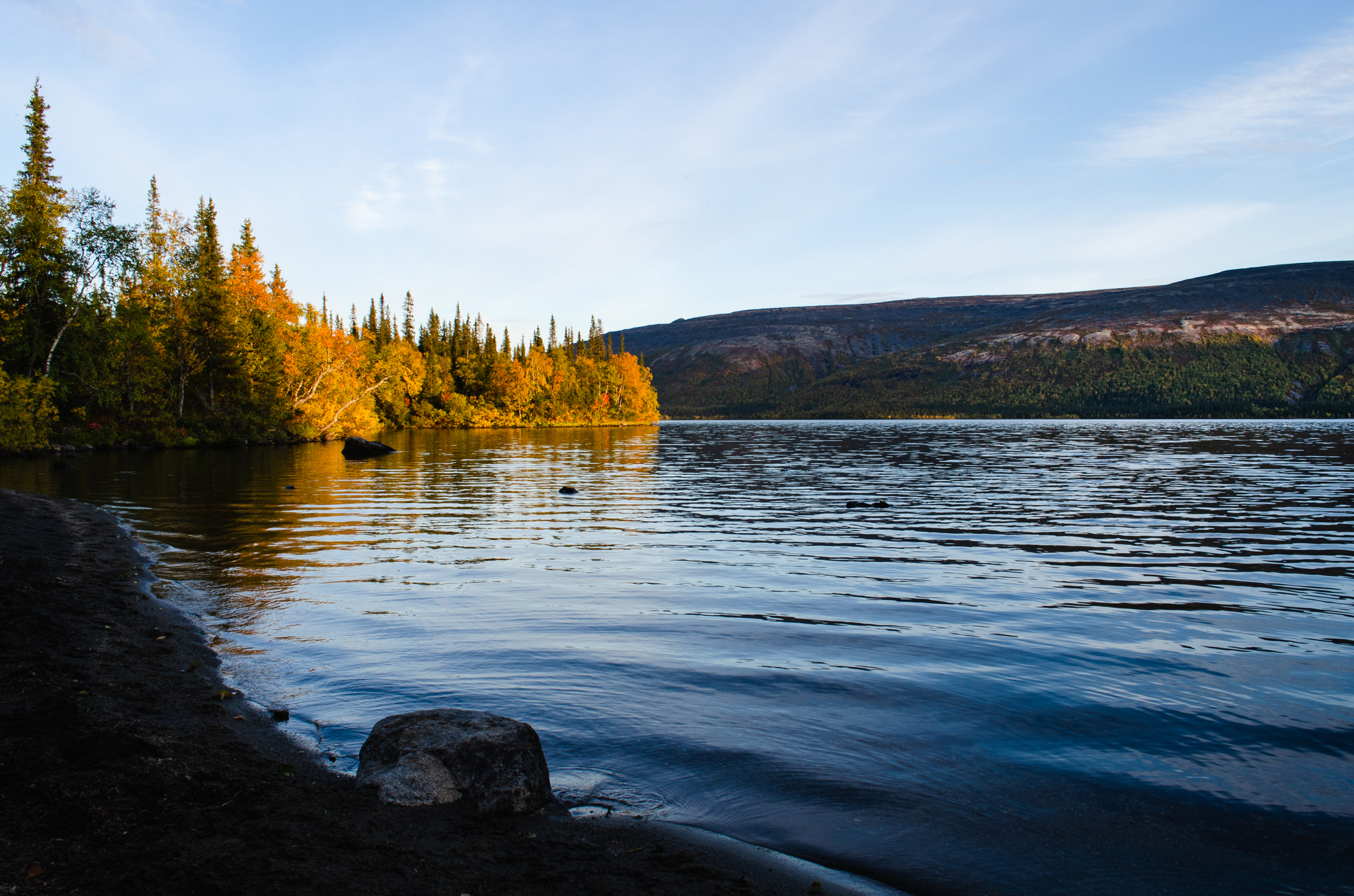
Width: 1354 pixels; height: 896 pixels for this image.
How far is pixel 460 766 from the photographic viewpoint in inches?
241

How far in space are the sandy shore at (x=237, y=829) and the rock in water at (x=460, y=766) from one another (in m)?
0.15

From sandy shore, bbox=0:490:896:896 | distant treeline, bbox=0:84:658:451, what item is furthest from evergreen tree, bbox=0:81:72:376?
sandy shore, bbox=0:490:896:896

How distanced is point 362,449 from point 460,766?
56697mm

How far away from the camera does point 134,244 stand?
2136 inches

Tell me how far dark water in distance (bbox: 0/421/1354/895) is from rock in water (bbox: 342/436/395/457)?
101ft

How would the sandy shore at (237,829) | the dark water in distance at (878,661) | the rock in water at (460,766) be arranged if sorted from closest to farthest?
the sandy shore at (237,829)
the rock in water at (460,766)
the dark water in distance at (878,661)

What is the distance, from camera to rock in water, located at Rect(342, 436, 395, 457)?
2280 inches

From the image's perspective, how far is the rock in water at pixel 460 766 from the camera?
6020 millimetres

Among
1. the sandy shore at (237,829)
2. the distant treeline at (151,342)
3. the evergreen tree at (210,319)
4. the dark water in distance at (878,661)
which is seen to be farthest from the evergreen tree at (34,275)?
the sandy shore at (237,829)

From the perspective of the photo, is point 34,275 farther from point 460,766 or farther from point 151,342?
point 460,766

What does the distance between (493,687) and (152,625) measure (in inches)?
214

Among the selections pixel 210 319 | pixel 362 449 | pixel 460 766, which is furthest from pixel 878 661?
pixel 210 319

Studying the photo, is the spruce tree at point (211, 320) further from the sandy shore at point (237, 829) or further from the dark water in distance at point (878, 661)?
the sandy shore at point (237, 829)

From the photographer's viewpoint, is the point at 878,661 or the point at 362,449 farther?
the point at 362,449
